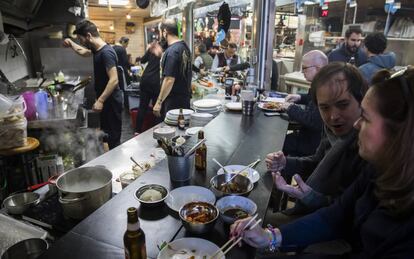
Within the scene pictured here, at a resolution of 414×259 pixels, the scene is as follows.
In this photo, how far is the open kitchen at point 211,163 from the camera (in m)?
1.03

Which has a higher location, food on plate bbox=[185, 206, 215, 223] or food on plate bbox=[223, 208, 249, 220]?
food on plate bbox=[185, 206, 215, 223]

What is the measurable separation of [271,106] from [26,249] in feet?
8.65

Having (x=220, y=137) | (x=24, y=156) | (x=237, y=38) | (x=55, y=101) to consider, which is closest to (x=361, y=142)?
(x=220, y=137)

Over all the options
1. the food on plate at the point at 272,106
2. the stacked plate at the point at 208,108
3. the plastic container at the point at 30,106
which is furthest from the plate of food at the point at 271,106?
the plastic container at the point at 30,106

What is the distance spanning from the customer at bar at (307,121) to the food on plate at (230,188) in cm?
142

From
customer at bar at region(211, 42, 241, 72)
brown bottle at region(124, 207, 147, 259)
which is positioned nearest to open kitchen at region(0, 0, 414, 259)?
brown bottle at region(124, 207, 147, 259)

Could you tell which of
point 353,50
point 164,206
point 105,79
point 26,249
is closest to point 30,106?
point 105,79

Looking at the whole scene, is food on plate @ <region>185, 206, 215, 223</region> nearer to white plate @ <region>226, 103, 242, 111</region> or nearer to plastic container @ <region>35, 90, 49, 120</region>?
white plate @ <region>226, 103, 242, 111</region>

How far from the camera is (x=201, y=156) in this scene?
166cm

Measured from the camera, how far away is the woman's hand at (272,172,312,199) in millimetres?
1606

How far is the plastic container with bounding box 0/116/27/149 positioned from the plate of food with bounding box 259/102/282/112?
2366mm

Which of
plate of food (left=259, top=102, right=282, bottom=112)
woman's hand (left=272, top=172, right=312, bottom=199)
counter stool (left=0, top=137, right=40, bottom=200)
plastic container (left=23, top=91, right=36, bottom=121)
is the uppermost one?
plastic container (left=23, top=91, right=36, bottom=121)

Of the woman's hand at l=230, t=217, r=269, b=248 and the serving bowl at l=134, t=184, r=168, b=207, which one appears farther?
the serving bowl at l=134, t=184, r=168, b=207

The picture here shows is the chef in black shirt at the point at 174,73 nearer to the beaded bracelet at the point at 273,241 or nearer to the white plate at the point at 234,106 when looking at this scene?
the white plate at the point at 234,106
